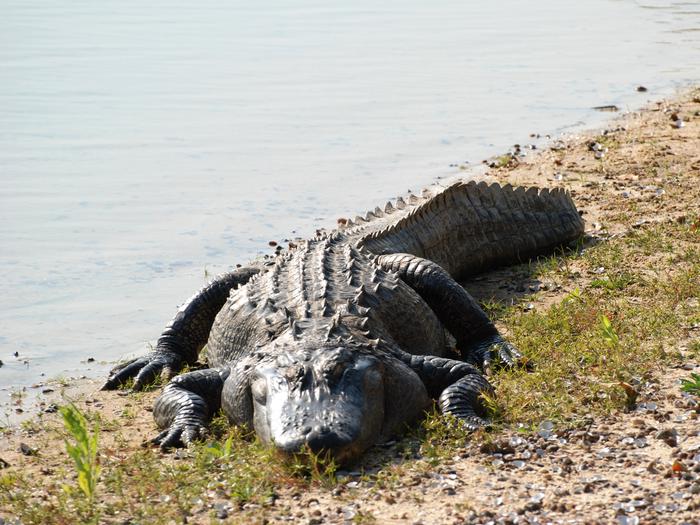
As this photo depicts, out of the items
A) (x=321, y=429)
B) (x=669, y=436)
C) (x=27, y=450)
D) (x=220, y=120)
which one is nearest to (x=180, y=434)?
(x=27, y=450)

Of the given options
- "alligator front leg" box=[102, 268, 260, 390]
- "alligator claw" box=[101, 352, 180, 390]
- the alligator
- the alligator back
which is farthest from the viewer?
the alligator back

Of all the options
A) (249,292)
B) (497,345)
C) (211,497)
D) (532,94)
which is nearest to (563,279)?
(497,345)

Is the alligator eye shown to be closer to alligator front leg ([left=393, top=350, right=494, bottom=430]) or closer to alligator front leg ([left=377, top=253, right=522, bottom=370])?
alligator front leg ([left=393, top=350, right=494, bottom=430])

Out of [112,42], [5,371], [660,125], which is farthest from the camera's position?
[112,42]

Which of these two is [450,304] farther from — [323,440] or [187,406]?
[323,440]

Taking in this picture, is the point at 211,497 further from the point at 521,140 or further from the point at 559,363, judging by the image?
the point at 521,140

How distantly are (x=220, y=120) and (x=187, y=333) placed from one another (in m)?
6.95

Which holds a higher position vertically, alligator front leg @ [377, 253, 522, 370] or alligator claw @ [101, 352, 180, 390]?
alligator front leg @ [377, 253, 522, 370]

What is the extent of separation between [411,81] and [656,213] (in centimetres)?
748

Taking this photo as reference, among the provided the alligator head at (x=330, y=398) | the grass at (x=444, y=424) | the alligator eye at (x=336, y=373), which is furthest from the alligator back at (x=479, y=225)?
the alligator eye at (x=336, y=373)

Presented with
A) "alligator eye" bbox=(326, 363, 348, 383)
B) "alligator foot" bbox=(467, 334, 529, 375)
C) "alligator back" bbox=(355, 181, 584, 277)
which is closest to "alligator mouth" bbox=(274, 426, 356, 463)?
"alligator eye" bbox=(326, 363, 348, 383)

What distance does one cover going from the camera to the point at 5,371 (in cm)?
684

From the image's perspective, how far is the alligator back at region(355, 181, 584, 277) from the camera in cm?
755

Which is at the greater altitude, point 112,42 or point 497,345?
point 112,42
